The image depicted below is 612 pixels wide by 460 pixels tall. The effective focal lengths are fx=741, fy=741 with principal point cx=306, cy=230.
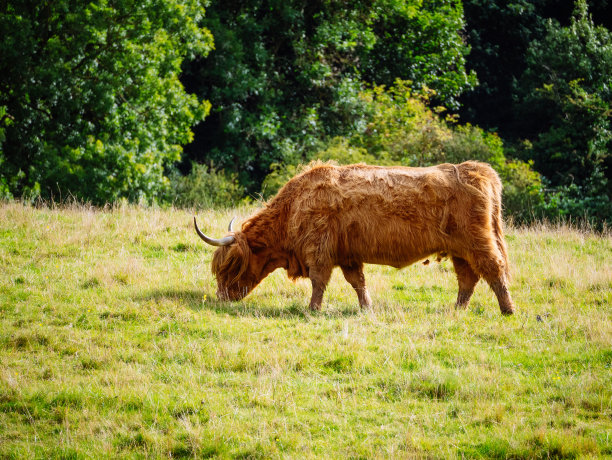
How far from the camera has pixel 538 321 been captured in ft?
27.3

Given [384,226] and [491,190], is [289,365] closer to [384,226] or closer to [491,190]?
[384,226]

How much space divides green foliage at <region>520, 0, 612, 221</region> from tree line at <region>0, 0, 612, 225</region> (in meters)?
0.07

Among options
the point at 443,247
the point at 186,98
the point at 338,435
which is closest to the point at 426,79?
the point at 186,98

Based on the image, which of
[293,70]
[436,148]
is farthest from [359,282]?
[293,70]

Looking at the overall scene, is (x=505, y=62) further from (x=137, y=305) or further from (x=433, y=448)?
(x=433, y=448)

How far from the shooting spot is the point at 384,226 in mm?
9094

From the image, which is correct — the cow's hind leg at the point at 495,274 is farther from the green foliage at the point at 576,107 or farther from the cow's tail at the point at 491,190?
the green foliage at the point at 576,107

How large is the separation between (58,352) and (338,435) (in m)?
3.23

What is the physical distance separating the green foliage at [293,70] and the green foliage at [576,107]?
3.28 meters

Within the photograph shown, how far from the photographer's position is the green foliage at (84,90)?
18016mm

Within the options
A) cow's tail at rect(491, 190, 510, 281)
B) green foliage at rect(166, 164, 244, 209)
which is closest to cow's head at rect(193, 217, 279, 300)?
cow's tail at rect(491, 190, 510, 281)

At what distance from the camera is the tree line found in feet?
60.6

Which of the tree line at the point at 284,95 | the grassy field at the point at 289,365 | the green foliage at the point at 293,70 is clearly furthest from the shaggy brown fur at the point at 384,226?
the green foliage at the point at 293,70

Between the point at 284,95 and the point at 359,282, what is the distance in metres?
16.1
